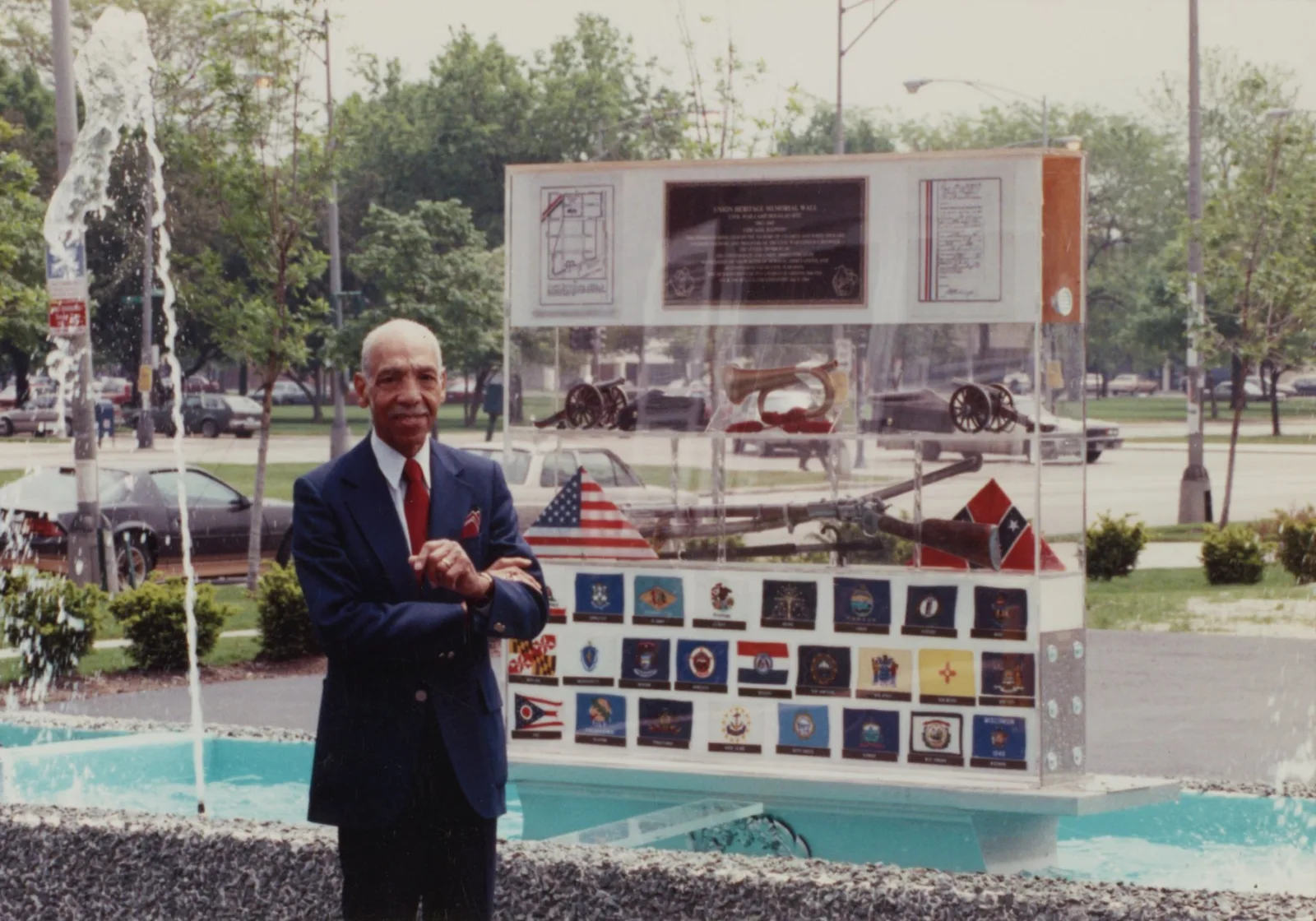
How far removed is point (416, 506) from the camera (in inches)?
156

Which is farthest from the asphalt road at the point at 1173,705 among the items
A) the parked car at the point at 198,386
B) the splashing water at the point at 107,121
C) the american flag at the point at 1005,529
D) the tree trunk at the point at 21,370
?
the parked car at the point at 198,386

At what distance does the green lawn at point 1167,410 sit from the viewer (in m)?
61.2

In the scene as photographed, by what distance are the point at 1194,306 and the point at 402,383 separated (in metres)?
22.3

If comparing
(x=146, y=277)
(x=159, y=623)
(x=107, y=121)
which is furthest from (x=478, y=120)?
(x=159, y=623)

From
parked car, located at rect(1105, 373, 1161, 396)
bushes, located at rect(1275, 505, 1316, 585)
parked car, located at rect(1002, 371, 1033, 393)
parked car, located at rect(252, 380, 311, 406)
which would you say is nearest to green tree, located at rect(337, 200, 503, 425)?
bushes, located at rect(1275, 505, 1316, 585)

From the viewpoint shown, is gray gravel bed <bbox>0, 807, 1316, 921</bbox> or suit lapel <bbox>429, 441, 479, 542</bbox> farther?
gray gravel bed <bbox>0, 807, 1316, 921</bbox>

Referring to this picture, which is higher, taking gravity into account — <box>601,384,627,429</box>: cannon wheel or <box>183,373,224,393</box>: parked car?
<box>601,384,627,429</box>: cannon wheel

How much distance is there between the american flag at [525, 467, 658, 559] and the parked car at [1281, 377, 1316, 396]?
52.9m

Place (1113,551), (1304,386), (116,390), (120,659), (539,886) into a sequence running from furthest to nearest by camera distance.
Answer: (1304,386) < (116,390) < (1113,551) < (120,659) < (539,886)

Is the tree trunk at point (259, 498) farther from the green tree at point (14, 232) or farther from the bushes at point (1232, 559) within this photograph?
the bushes at point (1232, 559)

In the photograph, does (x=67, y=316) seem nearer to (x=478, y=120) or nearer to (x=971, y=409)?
(x=971, y=409)

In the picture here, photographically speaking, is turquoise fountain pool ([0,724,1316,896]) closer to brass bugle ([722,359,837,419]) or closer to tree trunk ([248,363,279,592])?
brass bugle ([722,359,837,419])

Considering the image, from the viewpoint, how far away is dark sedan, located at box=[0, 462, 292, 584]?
59.6 ft

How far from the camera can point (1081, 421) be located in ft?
20.9
